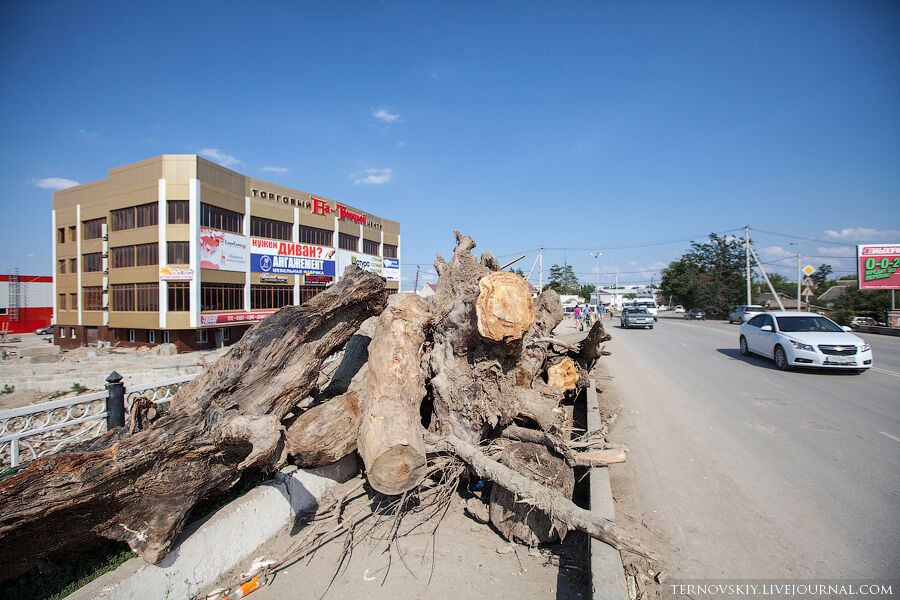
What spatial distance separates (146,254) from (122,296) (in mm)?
3585

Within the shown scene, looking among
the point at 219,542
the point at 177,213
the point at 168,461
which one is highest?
the point at 177,213

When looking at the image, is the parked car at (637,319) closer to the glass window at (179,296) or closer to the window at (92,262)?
the glass window at (179,296)

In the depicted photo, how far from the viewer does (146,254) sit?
83.4 ft

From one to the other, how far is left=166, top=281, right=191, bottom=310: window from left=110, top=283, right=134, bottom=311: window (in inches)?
143

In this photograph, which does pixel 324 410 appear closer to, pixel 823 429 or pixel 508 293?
pixel 508 293

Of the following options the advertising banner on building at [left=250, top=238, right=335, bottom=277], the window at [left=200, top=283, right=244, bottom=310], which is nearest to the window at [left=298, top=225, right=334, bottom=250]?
the advertising banner on building at [left=250, top=238, right=335, bottom=277]

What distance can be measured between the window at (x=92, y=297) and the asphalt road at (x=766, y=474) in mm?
32559

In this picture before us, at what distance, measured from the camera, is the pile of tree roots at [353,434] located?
2.94 m

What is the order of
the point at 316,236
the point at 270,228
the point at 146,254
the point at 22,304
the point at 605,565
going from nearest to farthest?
the point at 605,565, the point at 146,254, the point at 270,228, the point at 316,236, the point at 22,304

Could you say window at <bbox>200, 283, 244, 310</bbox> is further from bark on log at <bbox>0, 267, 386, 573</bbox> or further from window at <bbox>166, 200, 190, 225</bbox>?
bark on log at <bbox>0, 267, 386, 573</bbox>

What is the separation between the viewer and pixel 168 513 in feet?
10.5

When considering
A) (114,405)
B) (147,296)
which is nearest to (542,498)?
(114,405)

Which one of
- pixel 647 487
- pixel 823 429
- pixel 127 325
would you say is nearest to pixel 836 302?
pixel 823 429

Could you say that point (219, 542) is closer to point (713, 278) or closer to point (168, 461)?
point (168, 461)
